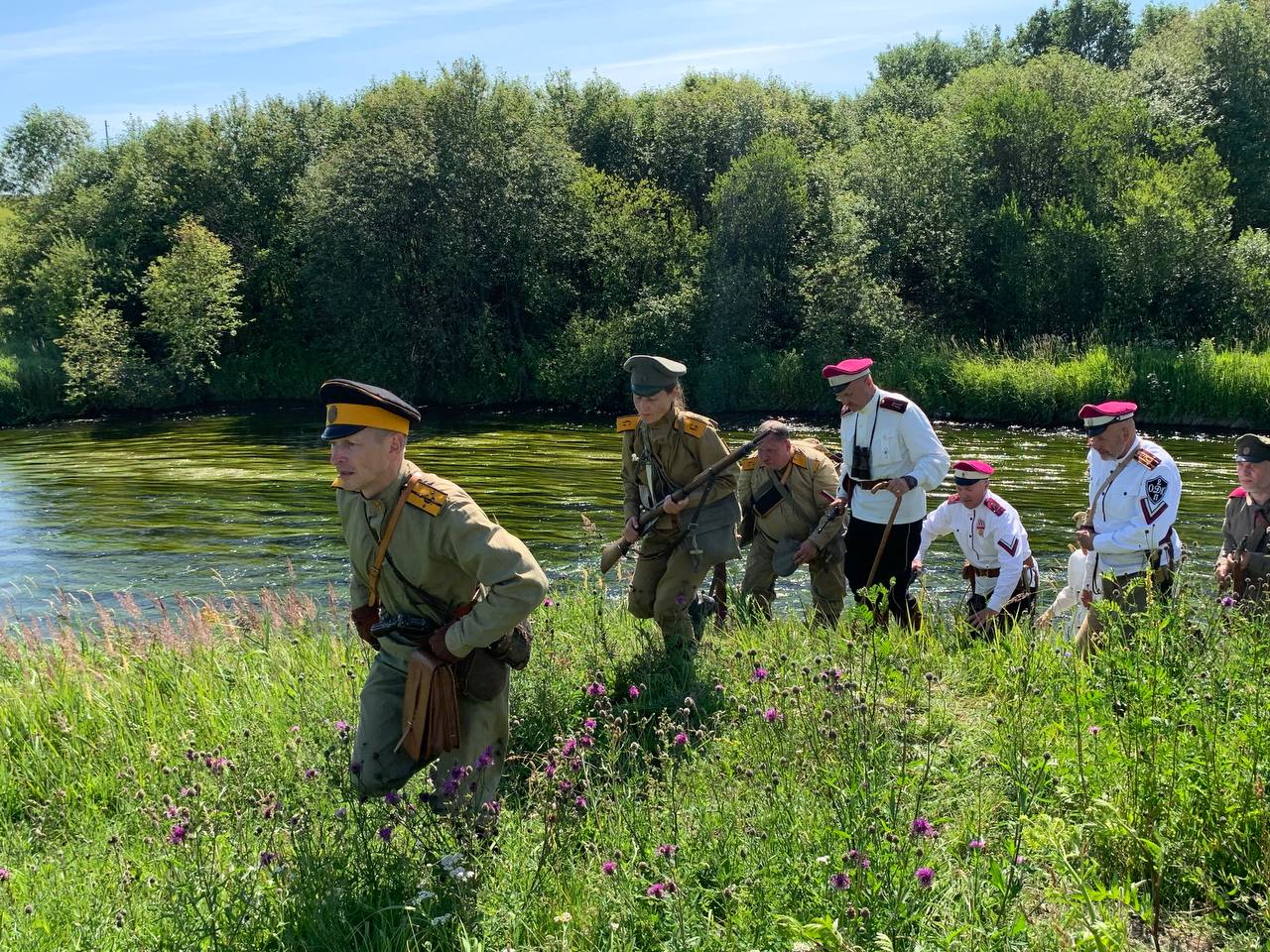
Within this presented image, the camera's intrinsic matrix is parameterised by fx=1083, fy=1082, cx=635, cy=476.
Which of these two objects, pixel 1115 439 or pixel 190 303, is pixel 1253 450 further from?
pixel 190 303

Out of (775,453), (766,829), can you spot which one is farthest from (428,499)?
(775,453)

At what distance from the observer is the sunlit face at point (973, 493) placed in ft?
27.1

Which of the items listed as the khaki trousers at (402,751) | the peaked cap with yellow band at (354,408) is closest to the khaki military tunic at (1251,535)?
the khaki trousers at (402,751)

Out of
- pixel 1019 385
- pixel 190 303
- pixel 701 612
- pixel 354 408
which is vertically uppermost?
pixel 190 303

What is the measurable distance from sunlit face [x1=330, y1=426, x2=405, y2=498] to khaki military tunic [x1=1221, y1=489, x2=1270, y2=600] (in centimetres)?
494

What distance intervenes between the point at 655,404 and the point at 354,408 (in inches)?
108

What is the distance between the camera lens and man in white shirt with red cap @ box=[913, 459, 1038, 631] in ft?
26.9

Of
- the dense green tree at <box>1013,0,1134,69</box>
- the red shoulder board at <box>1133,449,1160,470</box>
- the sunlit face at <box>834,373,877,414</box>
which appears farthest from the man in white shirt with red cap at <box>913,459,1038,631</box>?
the dense green tree at <box>1013,0,1134,69</box>

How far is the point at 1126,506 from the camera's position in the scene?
21.9 ft

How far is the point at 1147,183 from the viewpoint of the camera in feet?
106

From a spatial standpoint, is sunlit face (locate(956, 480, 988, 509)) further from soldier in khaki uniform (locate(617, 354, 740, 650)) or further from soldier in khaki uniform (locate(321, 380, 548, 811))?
soldier in khaki uniform (locate(321, 380, 548, 811))

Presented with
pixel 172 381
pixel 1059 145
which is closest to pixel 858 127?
pixel 1059 145

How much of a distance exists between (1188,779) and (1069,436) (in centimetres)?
2253

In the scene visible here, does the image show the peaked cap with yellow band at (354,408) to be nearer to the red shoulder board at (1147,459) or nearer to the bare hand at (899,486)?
the bare hand at (899,486)
